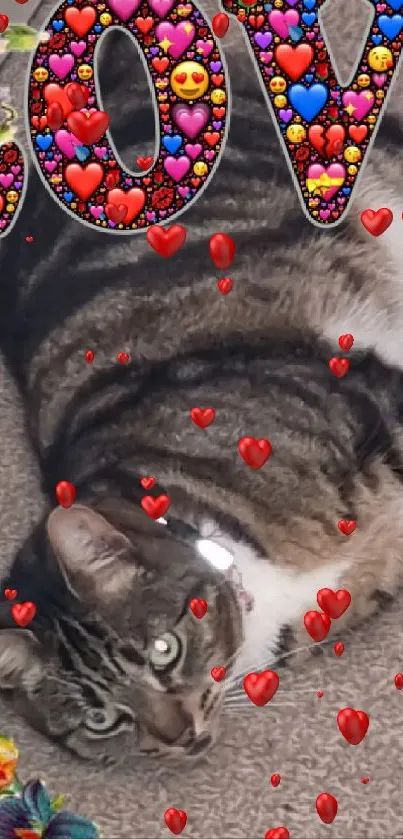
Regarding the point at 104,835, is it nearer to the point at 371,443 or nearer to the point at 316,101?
the point at 371,443

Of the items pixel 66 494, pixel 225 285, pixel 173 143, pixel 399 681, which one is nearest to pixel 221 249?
pixel 225 285

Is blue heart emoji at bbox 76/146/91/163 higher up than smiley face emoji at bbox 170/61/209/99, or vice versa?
smiley face emoji at bbox 170/61/209/99

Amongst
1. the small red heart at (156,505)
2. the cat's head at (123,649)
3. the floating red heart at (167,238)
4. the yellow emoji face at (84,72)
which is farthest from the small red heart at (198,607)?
the yellow emoji face at (84,72)

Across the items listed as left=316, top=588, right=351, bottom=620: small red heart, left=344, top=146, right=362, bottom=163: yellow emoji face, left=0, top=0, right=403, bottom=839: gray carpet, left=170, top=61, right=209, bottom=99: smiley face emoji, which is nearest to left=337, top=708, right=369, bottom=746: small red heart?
left=0, top=0, right=403, bottom=839: gray carpet

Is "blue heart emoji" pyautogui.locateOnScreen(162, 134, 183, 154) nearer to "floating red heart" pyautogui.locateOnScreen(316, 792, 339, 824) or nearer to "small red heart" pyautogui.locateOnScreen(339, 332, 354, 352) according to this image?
"small red heart" pyautogui.locateOnScreen(339, 332, 354, 352)

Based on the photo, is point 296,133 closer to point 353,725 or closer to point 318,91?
point 318,91

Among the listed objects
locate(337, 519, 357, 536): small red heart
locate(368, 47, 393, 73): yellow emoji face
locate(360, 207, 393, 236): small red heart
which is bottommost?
locate(337, 519, 357, 536): small red heart
